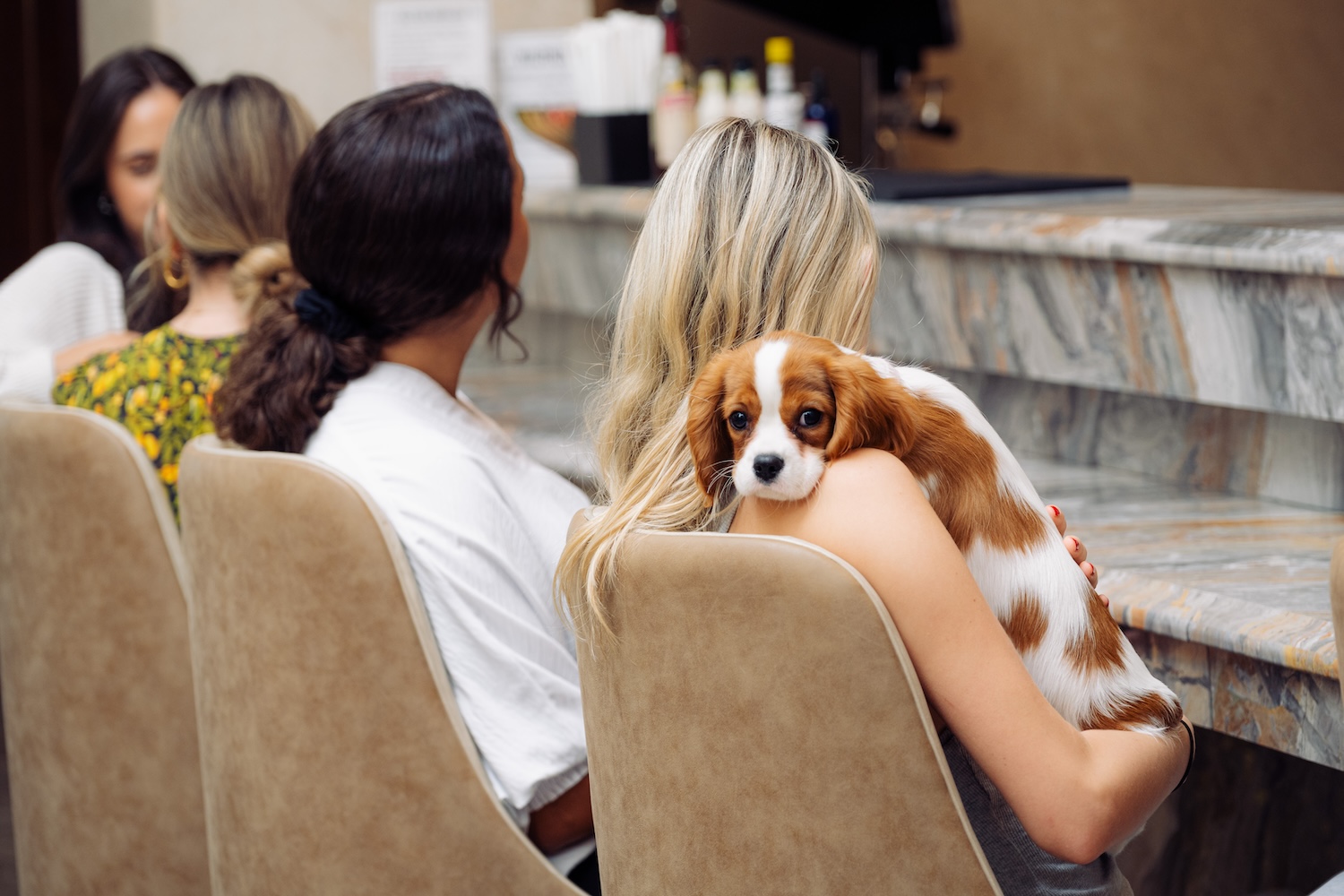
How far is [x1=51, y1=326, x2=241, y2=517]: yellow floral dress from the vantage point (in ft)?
6.01

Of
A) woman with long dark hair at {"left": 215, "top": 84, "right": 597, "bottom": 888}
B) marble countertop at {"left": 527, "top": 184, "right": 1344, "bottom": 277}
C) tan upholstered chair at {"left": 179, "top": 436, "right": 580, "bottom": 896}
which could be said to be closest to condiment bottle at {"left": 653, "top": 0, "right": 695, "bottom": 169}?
marble countertop at {"left": 527, "top": 184, "right": 1344, "bottom": 277}

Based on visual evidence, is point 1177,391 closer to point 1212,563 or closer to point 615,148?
point 1212,563

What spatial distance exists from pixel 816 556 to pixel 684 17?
156 inches

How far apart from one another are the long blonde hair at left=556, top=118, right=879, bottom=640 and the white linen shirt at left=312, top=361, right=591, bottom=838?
0.94ft

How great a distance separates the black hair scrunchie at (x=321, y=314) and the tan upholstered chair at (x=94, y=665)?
11.0 inches

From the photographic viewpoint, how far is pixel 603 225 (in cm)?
283

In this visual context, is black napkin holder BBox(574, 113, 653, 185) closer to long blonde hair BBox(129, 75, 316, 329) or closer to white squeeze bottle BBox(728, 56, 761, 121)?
white squeeze bottle BBox(728, 56, 761, 121)

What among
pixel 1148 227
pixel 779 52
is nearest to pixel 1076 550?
pixel 1148 227

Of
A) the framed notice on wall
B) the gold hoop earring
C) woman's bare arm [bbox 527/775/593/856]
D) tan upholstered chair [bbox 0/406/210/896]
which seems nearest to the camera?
woman's bare arm [bbox 527/775/593/856]

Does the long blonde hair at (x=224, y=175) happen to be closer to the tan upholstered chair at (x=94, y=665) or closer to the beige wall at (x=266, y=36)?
the tan upholstered chair at (x=94, y=665)

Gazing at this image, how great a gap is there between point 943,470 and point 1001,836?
0.94ft

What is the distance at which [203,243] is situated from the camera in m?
1.93

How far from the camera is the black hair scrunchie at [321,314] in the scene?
1.46 meters

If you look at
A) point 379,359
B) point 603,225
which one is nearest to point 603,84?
point 603,225
